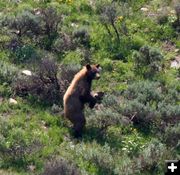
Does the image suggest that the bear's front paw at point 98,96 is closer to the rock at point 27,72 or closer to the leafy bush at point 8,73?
the rock at point 27,72

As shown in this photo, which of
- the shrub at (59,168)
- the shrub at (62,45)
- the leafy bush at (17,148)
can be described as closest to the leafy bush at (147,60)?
the shrub at (62,45)

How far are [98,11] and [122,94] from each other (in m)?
4.32

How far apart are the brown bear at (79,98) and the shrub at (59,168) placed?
5.50ft

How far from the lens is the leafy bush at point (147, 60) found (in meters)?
14.1

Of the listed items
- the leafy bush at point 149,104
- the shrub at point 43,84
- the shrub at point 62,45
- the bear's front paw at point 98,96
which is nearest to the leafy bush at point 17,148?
the shrub at point 43,84

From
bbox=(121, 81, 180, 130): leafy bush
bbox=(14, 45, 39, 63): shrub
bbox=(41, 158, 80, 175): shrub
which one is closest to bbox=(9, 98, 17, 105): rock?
bbox=(14, 45, 39, 63): shrub

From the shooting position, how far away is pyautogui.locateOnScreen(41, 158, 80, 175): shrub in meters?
9.56

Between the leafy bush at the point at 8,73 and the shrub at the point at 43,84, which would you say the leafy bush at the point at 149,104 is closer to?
the shrub at the point at 43,84

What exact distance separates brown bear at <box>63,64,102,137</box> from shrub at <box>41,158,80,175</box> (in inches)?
66.0

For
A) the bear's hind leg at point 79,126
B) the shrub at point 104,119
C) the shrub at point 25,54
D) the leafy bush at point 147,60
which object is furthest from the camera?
the shrub at point 25,54

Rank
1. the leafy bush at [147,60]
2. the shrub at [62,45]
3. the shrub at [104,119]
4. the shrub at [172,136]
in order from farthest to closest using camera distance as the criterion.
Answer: the shrub at [62,45], the leafy bush at [147,60], the shrub at [104,119], the shrub at [172,136]

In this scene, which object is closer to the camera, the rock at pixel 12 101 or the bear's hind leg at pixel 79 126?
the bear's hind leg at pixel 79 126

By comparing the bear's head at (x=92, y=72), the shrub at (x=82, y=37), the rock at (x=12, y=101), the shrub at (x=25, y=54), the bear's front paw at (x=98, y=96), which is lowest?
the rock at (x=12, y=101)

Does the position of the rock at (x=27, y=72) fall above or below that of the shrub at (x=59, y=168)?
below
